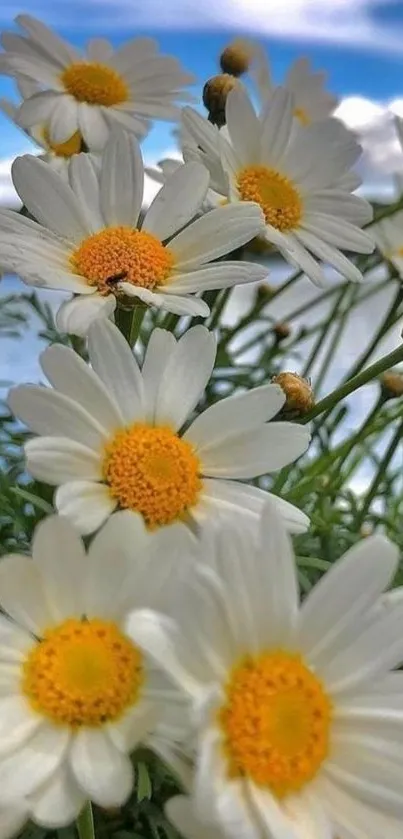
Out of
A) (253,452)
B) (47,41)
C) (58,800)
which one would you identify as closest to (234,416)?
(253,452)

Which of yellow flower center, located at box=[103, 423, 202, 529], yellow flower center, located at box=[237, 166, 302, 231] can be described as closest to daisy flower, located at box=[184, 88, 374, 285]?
yellow flower center, located at box=[237, 166, 302, 231]

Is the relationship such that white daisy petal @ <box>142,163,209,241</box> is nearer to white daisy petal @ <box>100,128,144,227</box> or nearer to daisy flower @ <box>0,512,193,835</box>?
white daisy petal @ <box>100,128,144,227</box>

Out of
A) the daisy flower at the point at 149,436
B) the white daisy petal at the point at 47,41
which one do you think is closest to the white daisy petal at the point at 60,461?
the daisy flower at the point at 149,436

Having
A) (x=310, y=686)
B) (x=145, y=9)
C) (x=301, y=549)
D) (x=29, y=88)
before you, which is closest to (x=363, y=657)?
(x=310, y=686)

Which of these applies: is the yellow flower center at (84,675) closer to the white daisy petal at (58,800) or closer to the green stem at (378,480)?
the white daisy petal at (58,800)

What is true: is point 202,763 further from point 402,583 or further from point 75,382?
point 402,583

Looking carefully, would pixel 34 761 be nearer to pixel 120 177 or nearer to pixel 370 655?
pixel 370 655
